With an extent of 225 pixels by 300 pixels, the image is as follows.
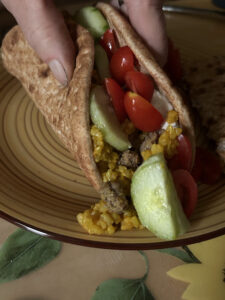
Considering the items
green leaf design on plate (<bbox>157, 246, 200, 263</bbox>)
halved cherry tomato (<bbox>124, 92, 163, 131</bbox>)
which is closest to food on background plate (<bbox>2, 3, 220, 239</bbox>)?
halved cherry tomato (<bbox>124, 92, 163, 131</bbox>)

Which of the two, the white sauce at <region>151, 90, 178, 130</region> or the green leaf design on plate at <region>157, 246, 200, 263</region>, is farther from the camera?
the white sauce at <region>151, 90, 178, 130</region>

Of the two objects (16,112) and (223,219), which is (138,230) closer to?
(223,219)

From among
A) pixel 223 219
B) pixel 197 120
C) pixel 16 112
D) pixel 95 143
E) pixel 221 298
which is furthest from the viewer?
pixel 16 112

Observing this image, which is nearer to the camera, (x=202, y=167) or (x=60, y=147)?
(x=202, y=167)

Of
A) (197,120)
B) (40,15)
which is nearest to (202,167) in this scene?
(197,120)

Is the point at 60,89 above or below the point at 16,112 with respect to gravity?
above

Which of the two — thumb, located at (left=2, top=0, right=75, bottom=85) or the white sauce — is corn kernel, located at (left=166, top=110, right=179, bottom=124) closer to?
the white sauce

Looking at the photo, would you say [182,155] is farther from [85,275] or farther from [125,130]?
[85,275]
